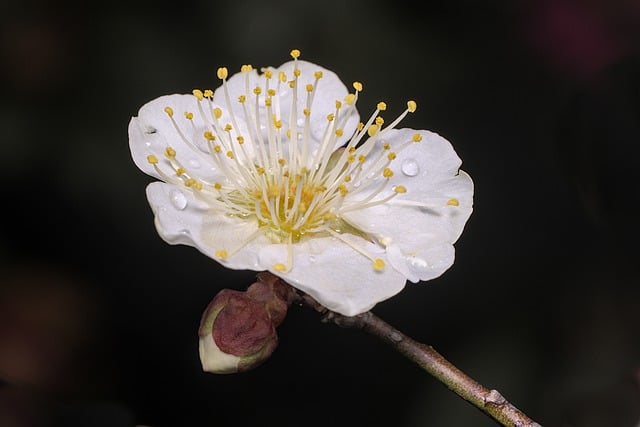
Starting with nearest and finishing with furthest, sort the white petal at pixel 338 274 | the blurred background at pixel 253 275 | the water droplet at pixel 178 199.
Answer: the white petal at pixel 338 274 < the water droplet at pixel 178 199 < the blurred background at pixel 253 275

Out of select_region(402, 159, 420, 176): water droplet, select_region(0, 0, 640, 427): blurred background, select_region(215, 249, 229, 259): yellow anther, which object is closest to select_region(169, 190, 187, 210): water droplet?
select_region(215, 249, 229, 259): yellow anther

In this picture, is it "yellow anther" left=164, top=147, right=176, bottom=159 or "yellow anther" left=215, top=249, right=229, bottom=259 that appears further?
"yellow anther" left=164, top=147, right=176, bottom=159

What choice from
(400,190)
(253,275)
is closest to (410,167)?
(400,190)

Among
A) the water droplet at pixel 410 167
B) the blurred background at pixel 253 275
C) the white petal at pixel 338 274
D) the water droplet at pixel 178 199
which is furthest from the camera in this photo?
the blurred background at pixel 253 275

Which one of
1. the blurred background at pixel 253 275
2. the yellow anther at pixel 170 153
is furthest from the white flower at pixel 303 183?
the blurred background at pixel 253 275

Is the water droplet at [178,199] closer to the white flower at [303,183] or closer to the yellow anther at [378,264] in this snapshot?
the white flower at [303,183]

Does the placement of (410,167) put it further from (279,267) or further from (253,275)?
(253,275)

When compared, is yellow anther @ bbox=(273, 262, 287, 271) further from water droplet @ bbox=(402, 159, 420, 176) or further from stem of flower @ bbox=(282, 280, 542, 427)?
water droplet @ bbox=(402, 159, 420, 176)
